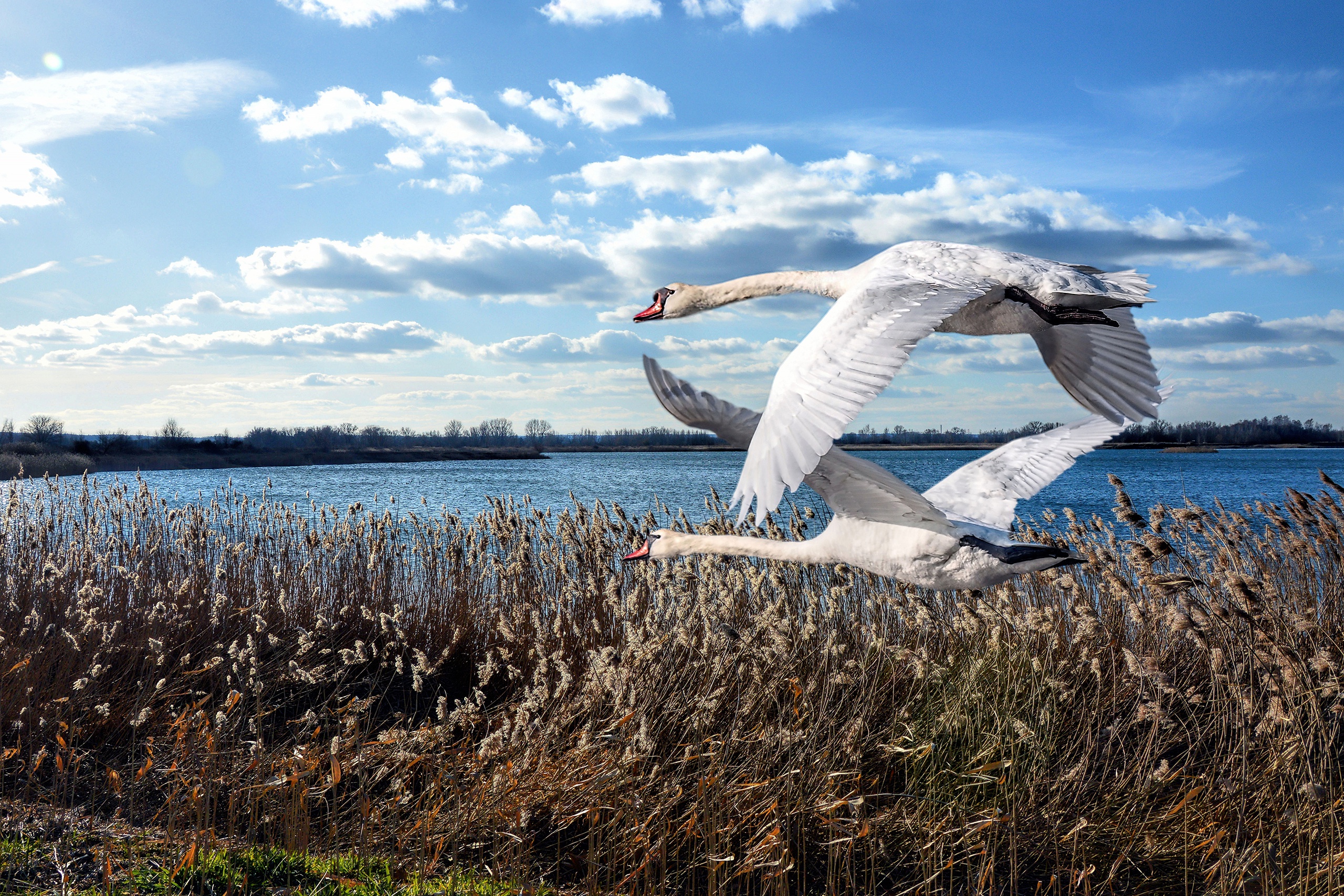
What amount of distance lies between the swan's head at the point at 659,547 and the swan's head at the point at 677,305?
0.81 meters

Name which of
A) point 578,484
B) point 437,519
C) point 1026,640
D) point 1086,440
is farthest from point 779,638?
point 578,484

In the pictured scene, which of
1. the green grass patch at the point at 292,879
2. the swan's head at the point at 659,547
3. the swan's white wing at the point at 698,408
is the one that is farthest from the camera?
the green grass patch at the point at 292,879

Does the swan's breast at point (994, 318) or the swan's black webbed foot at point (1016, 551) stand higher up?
the swan's breast at point (994, 318)

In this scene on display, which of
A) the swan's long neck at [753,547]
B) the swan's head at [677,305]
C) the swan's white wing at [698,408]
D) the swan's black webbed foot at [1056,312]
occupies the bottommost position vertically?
the swan's long neck at [753,547]

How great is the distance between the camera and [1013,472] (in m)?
3.19

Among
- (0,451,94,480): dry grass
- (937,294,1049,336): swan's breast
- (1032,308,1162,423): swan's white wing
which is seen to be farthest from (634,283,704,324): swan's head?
(0,451,94,480): dry grass

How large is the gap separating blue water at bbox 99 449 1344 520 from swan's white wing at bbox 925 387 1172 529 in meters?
7.45

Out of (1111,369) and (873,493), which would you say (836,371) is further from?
(1111,369)

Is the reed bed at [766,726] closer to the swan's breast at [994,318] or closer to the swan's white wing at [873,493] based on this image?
the swan's white wing at [873,493]

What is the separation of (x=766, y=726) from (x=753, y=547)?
7.75 ft

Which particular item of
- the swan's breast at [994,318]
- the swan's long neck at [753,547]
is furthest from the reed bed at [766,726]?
the swan's breast at [994,318]

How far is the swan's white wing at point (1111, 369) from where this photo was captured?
7.21 feet

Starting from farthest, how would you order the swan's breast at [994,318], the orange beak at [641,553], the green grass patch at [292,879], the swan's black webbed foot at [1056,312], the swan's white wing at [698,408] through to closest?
1. the green grass patch at [292,879]
2. the orange beak at [641,553]
3. the swan's breast at [994,318]
4. the swan's black webbed foot at [1056,312]
5. the swan's white wing at [698,408]

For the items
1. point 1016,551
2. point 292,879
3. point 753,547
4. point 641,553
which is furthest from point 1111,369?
point 292,879
